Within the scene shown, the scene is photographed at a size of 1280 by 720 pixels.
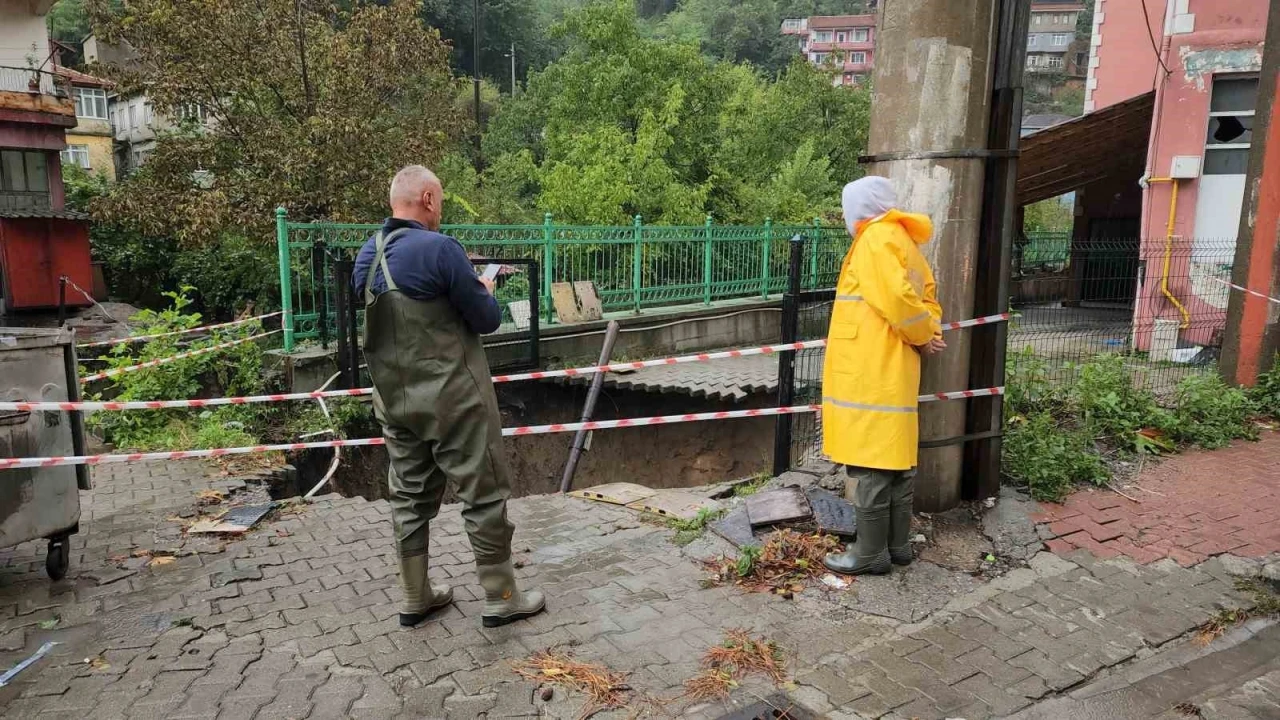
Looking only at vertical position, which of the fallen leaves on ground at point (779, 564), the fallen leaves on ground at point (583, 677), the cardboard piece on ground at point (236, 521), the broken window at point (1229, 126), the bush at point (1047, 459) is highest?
the broken window at point (1229, 126)

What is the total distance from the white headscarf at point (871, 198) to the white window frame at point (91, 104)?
3914 cm

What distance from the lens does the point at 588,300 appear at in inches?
414

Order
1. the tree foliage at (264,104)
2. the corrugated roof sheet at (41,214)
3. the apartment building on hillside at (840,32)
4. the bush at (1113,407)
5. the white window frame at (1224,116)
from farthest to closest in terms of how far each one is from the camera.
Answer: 1. the apartment building on hillside at (840,32)
2. the corrugated roof sheet at (41,214)
3. the tree foliage at (264,104)
4. the white window frame at (1224,116)
5. the bush at (1113,407)

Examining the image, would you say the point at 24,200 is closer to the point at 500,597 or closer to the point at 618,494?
the point at 618,494

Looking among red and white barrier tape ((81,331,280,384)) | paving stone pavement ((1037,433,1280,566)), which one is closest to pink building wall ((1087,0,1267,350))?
paving stone pavement ((1037,433,1280,566))

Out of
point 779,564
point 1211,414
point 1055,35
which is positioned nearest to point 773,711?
point 779,564

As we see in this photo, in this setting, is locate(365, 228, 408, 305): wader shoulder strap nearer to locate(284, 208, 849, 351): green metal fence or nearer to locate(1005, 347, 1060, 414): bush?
locate(1005, 347, 1060, 414): bush

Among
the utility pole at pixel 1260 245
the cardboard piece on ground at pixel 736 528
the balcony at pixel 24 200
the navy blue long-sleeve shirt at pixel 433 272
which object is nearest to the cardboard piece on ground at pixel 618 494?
the cardboard piece on ground at pixel 736 528

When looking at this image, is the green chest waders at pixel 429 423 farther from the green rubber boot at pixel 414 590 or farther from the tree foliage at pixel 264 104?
the tree foliage at pixel 264 104

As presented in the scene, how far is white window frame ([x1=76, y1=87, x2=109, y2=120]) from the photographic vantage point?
33281 mm

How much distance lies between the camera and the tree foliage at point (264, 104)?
39.5 feet

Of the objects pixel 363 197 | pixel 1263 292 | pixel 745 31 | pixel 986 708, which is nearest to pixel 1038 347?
pixel 1263 292

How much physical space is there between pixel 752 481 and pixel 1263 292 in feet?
16.6

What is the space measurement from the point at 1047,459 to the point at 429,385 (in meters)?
3.77
